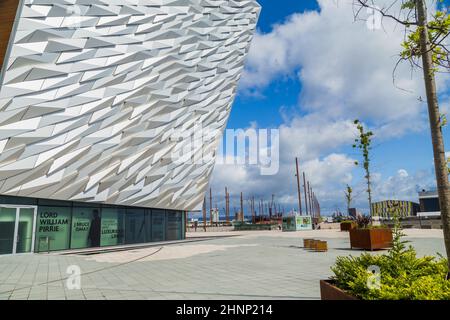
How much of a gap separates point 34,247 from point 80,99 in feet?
29.8

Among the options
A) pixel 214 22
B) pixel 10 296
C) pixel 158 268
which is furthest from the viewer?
pixel 214 22

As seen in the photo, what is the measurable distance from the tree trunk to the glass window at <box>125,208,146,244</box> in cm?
2497

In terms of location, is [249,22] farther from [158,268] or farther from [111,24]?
[158,268]

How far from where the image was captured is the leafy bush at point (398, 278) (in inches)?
169

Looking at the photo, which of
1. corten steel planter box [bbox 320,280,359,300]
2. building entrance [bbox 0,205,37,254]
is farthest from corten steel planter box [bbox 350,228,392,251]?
building entrance [bbox 0,205,37,254]

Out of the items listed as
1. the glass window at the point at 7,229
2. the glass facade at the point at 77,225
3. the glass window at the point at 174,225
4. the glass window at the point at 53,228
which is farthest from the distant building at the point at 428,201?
the glass window at the point at 7,229

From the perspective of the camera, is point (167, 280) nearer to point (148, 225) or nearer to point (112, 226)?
point (112, 226)

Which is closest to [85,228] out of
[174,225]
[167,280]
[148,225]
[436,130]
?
[148,225]

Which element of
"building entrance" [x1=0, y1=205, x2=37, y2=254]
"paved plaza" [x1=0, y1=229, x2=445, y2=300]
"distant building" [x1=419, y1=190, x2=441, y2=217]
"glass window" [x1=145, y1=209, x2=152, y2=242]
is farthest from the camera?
"distant building" [x1=419, y1=190, x2=441, y2=217]

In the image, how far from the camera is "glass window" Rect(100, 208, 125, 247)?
24.3 meters

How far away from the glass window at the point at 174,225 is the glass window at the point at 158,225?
0.80 metres

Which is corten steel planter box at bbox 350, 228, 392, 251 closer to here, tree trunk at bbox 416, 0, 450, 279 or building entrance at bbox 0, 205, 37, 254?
tree trunk at bbox 416, 0, 450, 279
